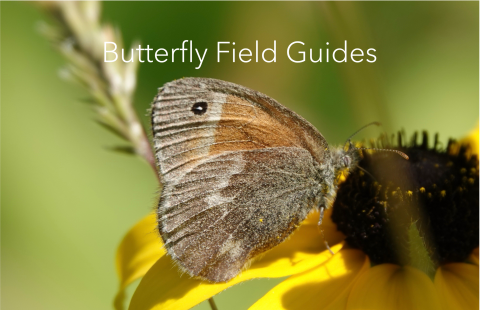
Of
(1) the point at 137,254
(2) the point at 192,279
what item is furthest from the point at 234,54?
(2) the point at 192,279

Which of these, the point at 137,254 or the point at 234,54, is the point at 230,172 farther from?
the point at 234,54

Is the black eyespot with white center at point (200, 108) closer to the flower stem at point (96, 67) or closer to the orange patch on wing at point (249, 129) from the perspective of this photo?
the orange patch on wing at point (249, 129)

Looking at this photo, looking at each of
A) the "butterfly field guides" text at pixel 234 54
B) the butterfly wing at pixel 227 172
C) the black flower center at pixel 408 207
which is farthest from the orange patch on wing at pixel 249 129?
the "butterfly field guides" text at pixel 234 54

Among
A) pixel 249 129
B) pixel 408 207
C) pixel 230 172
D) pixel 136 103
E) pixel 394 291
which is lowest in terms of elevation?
pixel 394 291

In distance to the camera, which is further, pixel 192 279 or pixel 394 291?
pixel 192 279

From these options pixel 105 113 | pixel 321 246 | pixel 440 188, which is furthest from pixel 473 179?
pixel 105 113

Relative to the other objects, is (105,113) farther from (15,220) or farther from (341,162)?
(15,220)

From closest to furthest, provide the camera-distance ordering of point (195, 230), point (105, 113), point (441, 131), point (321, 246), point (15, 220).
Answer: point (105, 113) < point (195, 230) < point (321, 246) < point (15, 220) < point (441, 131)

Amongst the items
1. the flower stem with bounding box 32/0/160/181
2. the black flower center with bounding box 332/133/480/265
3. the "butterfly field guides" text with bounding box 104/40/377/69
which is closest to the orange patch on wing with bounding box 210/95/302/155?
the black flower center with bounding box 332/133/480/265

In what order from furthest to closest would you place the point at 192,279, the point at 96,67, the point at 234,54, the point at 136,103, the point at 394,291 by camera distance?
the point at 234,54
the point at 136,103
the point at 192,279
the point at 394,291
the point at 96,67
